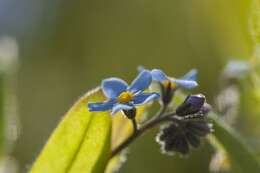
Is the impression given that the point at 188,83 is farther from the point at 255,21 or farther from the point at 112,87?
the point at 255,21

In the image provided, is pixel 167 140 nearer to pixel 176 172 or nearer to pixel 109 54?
pixel 176 172

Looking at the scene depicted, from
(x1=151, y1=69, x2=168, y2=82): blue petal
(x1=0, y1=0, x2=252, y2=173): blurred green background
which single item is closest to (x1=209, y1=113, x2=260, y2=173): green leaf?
(x1=151, y1=69, x2=168, y2=82): blue petal

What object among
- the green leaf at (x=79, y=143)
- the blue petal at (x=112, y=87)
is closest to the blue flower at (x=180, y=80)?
the blue petal at (x=112, y=87)

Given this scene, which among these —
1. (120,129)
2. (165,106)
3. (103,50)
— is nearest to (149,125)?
(165,106)

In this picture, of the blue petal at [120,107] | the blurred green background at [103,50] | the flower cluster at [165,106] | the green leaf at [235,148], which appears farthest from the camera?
the blurred green background at [103,50]

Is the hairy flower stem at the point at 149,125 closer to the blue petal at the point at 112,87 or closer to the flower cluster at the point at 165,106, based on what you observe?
the flower cluster at the point at 165,106

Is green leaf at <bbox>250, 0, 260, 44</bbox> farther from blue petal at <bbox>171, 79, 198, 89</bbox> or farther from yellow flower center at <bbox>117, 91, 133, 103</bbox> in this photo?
yellow flower center at <bbox>117, 91, 133, 103</bbox>

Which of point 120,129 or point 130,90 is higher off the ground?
point 130,90

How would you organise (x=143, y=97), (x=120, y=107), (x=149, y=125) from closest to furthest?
(x=120, y=107) → (x=143, y=97) → (x=149, y=125)
